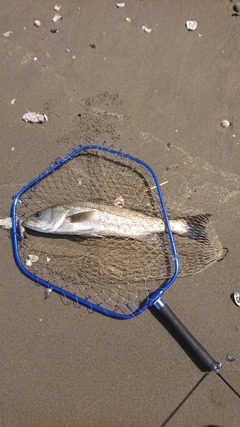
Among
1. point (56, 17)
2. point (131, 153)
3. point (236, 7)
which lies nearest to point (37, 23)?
point (56, 17)

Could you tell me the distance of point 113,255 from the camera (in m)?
4.25

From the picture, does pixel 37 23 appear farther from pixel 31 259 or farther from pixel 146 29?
pixel 31 259

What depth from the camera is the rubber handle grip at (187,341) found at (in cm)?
392

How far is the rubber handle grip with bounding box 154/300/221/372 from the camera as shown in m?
3.92

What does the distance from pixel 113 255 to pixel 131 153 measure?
1446mm

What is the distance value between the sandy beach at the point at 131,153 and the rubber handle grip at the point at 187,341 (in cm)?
11

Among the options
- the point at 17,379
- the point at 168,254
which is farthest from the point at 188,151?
the point at 17,379

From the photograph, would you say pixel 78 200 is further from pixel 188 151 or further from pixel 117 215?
pixel 188 151

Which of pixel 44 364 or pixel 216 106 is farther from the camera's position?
pixel 216 106

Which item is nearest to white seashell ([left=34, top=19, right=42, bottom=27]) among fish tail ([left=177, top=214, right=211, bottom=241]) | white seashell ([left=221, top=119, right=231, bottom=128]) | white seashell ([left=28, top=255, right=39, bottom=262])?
white seashell ([left=221, top=119, right=231, bottom=128])

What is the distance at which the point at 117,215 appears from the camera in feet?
13.7

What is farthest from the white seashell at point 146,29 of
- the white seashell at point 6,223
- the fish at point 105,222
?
the white seashell at point 6,223

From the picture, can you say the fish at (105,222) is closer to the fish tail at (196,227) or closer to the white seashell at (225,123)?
the fish tail at (196,227)

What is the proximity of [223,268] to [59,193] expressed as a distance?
2.38 metres
